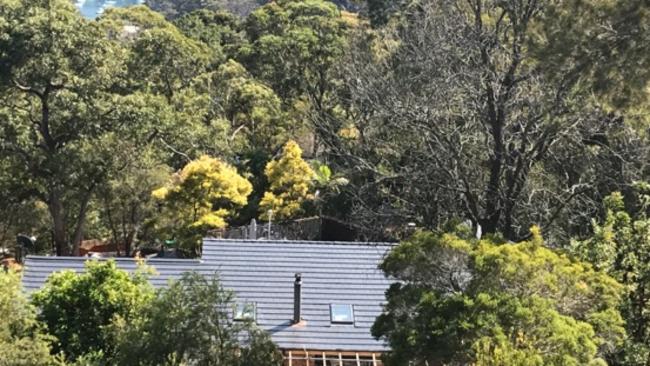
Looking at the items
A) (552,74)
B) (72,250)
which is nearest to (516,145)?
(552,74)

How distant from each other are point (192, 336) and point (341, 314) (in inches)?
192

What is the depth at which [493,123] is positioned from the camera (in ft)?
42.9

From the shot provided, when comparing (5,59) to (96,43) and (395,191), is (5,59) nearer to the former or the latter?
(96,43)

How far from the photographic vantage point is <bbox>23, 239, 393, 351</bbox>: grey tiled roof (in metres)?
12.5

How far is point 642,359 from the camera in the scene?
8.95 metres

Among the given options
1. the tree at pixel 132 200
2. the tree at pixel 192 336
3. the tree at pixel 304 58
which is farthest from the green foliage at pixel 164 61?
the tree at pixel 192 336

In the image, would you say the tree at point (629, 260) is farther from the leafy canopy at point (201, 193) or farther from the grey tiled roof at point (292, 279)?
the leafy canopy at point (201, 193)

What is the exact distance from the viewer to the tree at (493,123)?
12734 mm

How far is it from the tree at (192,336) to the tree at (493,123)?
17.2ft

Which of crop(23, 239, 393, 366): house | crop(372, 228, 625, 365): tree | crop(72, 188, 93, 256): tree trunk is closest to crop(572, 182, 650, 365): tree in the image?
crop(372, 228, 625, 365): tree

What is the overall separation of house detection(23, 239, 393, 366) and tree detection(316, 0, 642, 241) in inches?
79.2

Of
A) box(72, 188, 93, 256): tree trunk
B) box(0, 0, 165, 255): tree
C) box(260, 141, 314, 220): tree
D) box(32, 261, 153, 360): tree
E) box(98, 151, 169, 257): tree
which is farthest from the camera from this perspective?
box(260, 141, 314, 220): tree

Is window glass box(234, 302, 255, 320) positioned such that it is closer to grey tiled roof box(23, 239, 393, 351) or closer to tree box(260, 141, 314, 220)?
grey tiled roof box(23, 239, 393, 351)

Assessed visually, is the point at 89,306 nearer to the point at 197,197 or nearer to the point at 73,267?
the point at 73,267
